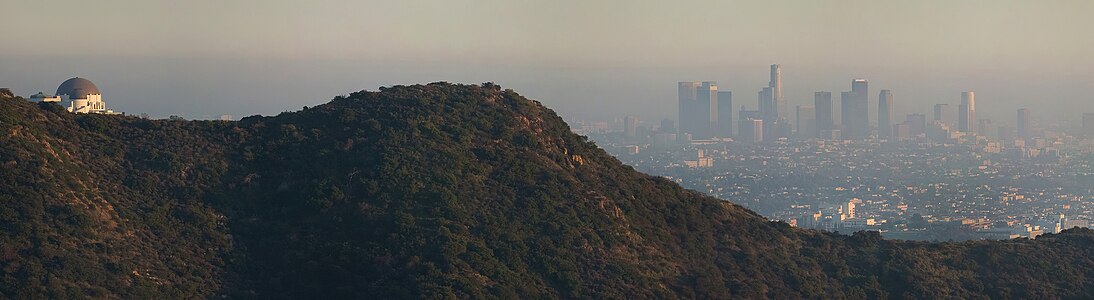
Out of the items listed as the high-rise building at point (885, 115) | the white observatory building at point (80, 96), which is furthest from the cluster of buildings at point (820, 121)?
the white observatory building at point (80, 96)

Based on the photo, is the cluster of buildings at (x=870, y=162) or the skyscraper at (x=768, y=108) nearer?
the cluster of buildings at (x=870, y=162)

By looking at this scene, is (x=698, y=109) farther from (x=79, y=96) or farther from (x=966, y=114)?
(x=79, y=96)

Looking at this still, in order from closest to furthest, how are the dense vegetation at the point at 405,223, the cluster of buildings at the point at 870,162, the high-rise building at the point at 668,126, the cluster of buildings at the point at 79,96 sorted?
the dense vegetation at the point at 405,223 → the cluster of buildings at the point at 79,96 → the cluster of buildings at the point at 870,162 → the high-rise building at the point at 668,126

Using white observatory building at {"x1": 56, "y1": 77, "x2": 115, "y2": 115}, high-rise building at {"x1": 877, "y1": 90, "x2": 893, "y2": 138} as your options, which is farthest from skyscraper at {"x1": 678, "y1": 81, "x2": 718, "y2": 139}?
white observatory building at {"x1": 56, "y1": 77, "x2": 115, "y2": 115}

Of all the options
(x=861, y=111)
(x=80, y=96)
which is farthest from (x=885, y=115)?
(x=80, y=96)

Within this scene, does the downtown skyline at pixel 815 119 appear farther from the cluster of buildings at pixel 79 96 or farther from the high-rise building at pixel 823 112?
the cluster of buildings at pixel 79 96

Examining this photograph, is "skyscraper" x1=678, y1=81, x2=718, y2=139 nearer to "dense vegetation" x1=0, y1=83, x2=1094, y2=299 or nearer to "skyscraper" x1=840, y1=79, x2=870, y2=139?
"skyscraper" x1=840, y1=79, x2=870, y2=139
